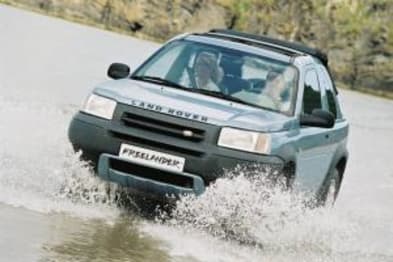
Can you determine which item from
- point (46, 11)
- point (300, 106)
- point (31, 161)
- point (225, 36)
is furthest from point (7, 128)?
point (46, 11)

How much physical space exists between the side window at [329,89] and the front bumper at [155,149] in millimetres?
2582

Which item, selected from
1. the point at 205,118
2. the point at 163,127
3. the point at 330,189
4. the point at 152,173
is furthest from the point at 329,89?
the point at 152,173

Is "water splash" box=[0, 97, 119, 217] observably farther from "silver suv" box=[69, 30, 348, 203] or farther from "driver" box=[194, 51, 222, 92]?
"driver" box=[194, 51, 222, 92]

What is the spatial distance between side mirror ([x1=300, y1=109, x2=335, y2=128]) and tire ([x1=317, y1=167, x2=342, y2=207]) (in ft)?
3.58

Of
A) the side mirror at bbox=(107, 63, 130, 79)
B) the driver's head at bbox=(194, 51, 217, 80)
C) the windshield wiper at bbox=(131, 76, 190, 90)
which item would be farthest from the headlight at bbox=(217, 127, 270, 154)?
the side mirror at bbox=(107, 63, 130, 79)

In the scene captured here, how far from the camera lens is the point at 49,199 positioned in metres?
8.96

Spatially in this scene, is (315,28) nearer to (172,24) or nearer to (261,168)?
(172,24)

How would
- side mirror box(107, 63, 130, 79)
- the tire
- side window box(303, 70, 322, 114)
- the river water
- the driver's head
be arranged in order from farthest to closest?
1. the tire
2. side window box(303, 70, 322, 114)
3. side mirror box(107, 63, 130, 79)
4. the driver's head
5. the river water

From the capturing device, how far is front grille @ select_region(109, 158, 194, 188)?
28.1ft

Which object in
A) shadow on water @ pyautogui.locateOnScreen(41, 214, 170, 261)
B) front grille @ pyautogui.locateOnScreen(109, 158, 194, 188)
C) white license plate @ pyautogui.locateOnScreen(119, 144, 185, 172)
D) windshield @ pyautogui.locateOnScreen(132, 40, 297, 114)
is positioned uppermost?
windshield @ pyautogui.locateOnScreen(132, 40, 297, 114)

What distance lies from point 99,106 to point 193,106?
2.50 ft

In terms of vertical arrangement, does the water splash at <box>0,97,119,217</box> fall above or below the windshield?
below

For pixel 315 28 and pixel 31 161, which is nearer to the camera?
pixel 31 161

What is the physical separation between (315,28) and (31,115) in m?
101
